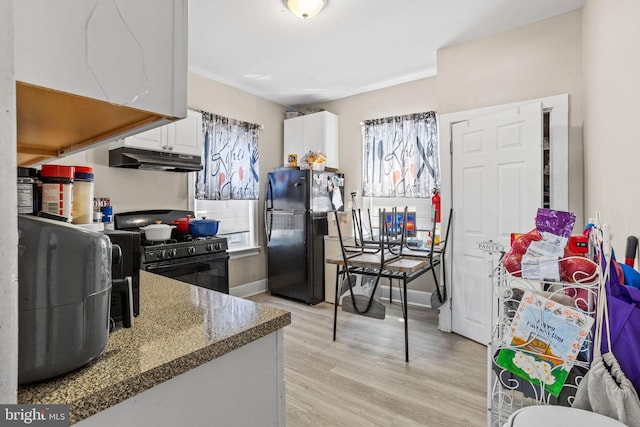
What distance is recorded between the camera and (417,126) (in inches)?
151

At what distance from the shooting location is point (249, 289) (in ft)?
14.0

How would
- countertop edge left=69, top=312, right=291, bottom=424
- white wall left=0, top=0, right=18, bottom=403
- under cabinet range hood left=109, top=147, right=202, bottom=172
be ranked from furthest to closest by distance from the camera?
under cabinet range hood left=109, top=147, right=202, bottom=172 < countertop edge left=69, top=312, right=291, bottom=424 < white wall left=0, top=0, right=18, bottom=403

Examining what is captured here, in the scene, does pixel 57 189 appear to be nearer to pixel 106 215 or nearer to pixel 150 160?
pixel 106 215

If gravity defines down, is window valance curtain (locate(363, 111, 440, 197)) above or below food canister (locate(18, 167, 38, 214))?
above

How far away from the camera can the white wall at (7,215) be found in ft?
1.46

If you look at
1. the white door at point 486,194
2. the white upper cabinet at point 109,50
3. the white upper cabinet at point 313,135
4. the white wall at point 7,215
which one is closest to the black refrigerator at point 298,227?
the white upper cabinet at point 313,135

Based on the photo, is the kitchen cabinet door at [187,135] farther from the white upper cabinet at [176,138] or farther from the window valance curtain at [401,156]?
the window valance curtain at [401,156]

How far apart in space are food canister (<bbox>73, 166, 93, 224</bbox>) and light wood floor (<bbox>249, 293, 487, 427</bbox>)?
146 centimetres

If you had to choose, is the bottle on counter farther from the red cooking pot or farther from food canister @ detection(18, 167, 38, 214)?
food canister @ detection(18, 167, 38, 214)

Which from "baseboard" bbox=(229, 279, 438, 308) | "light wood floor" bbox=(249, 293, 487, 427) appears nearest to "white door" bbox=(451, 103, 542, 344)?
"light wood floor" bbox=(249, 293, 487, 427)

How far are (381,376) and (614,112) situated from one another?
6.47 ft

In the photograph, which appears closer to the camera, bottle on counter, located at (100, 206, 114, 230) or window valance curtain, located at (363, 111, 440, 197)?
bottle on counter, located at (100, 206, 114, 230)

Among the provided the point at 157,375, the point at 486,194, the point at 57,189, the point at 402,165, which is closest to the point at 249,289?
the point at 402,165

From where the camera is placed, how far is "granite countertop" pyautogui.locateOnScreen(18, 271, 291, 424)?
1.96 feet
